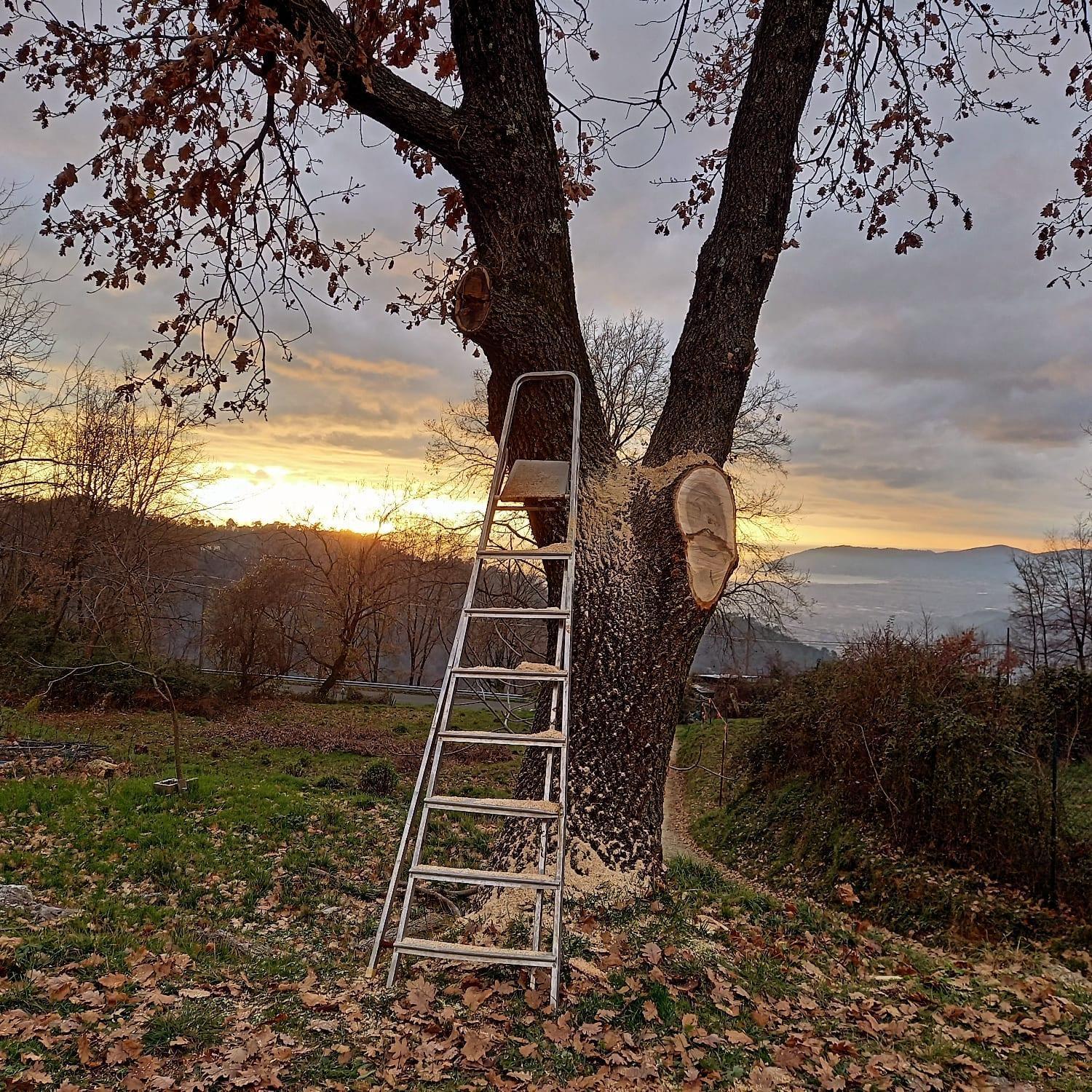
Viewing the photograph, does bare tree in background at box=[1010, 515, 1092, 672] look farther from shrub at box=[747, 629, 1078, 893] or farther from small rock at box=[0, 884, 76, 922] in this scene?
small rock at box=[0, 884, 76, 922]

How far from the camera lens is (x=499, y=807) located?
3041 mm

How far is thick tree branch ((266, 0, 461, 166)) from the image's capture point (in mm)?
3629

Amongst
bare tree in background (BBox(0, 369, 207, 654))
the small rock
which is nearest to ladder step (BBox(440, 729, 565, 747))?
the small rock

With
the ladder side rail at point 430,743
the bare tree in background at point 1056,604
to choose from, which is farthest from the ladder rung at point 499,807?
the bare tree in background at point 1056,604

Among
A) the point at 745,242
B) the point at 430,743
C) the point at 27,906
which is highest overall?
the point at 745,242

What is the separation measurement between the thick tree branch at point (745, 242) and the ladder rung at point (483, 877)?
2.62 m

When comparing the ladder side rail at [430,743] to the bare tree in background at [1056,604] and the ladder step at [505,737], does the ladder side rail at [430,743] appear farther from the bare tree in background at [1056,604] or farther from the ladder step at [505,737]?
the bare tree in background at [1056,604]

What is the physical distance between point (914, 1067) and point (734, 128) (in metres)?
5.18

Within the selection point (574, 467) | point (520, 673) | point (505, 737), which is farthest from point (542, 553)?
point (505, 737)

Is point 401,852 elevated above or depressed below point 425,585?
below

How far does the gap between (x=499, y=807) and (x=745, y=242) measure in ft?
12.0

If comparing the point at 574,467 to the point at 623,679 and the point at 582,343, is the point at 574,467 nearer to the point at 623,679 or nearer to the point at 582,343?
the point at 582,343

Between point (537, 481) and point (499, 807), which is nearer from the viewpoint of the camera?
point (499, 807)

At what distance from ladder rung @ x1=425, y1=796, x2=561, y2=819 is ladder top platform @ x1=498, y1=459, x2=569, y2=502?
1723 millimetres
